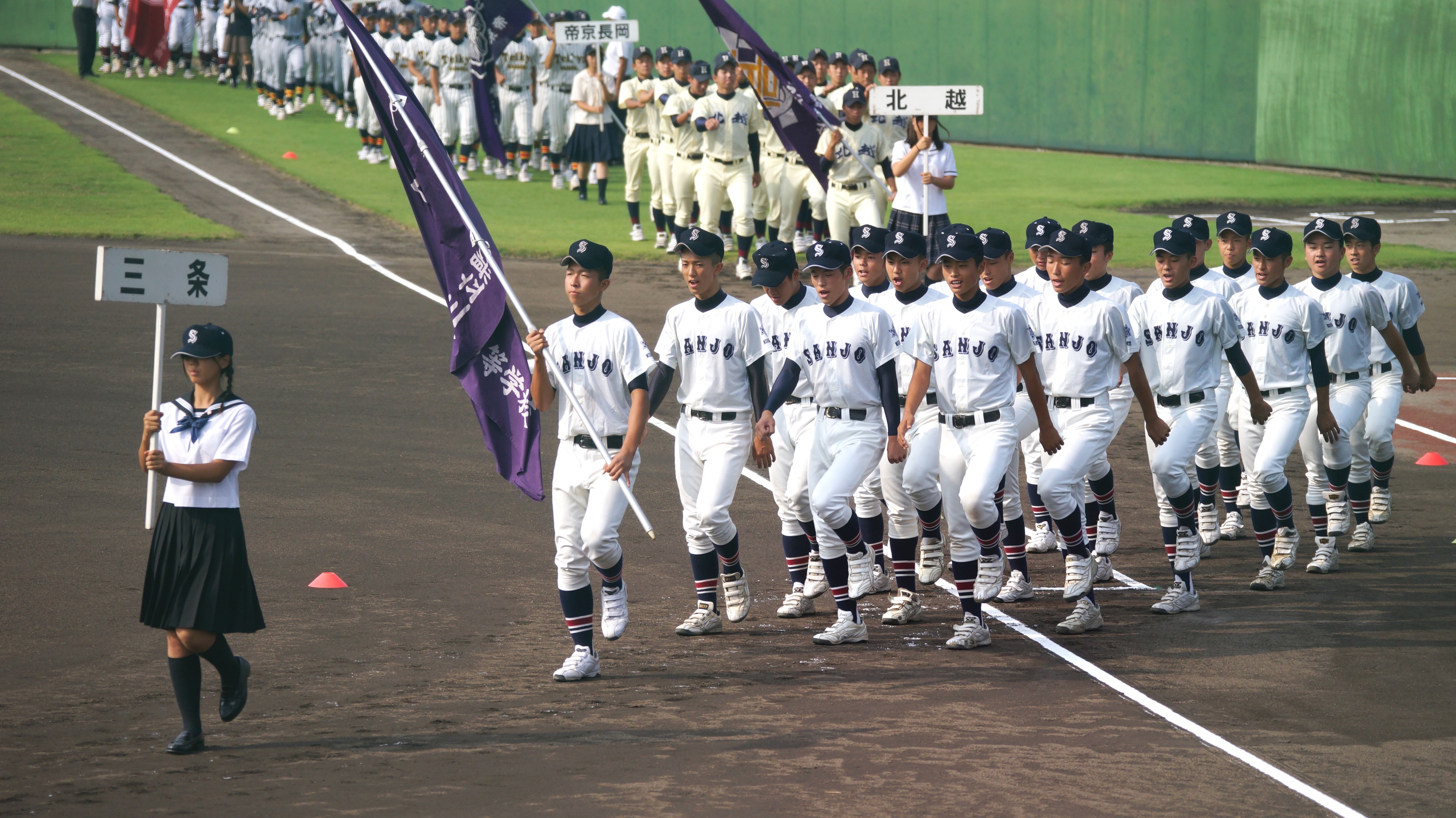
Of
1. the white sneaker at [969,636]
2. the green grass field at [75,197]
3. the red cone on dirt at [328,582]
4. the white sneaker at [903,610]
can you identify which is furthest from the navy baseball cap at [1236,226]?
the green grass field at [75,197]

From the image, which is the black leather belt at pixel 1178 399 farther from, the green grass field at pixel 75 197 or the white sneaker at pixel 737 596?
the green grass field at pixel 75 197

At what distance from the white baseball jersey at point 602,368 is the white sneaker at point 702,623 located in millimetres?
1268

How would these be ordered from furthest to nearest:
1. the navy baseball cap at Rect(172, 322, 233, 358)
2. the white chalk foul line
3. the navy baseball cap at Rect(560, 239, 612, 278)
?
the navy baseball cap at Rect(560, 239, 612, 278), the navy baseball cap at Rect(172, 322, 233, 358), the white chalk foul line

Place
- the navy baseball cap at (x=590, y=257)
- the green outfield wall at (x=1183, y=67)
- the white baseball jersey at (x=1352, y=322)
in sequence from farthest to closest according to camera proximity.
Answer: the green outfield wall at (x=1183, y=67)
the white baseball jersey at (x=1352, y=322)
the navy baseball cap at (x=590, y=257)

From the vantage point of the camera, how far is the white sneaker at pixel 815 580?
952cm

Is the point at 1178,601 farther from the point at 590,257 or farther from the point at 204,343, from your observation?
the point at 204,343

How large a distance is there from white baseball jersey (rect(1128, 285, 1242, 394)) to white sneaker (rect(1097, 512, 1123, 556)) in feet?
2.97

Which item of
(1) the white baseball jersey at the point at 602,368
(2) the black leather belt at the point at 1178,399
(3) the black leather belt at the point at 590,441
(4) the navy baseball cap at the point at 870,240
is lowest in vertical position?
(3) the black leather belt at the point at 590,441

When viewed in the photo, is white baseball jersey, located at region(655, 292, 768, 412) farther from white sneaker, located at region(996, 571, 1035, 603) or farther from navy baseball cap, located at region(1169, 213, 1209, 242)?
navy baseball cap, located at region(1169, 213, 1209, 242)

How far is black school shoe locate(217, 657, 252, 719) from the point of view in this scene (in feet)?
22.7

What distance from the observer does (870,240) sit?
9.22 meters

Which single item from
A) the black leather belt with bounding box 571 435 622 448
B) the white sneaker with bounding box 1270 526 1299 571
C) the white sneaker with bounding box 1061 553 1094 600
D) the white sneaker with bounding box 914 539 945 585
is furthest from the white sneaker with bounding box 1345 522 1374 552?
the black leather belt with bounding box 571 435 622 448

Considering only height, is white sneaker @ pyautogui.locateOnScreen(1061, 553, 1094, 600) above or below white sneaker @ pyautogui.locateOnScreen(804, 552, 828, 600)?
above

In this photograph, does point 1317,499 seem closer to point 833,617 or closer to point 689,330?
point 833,617
